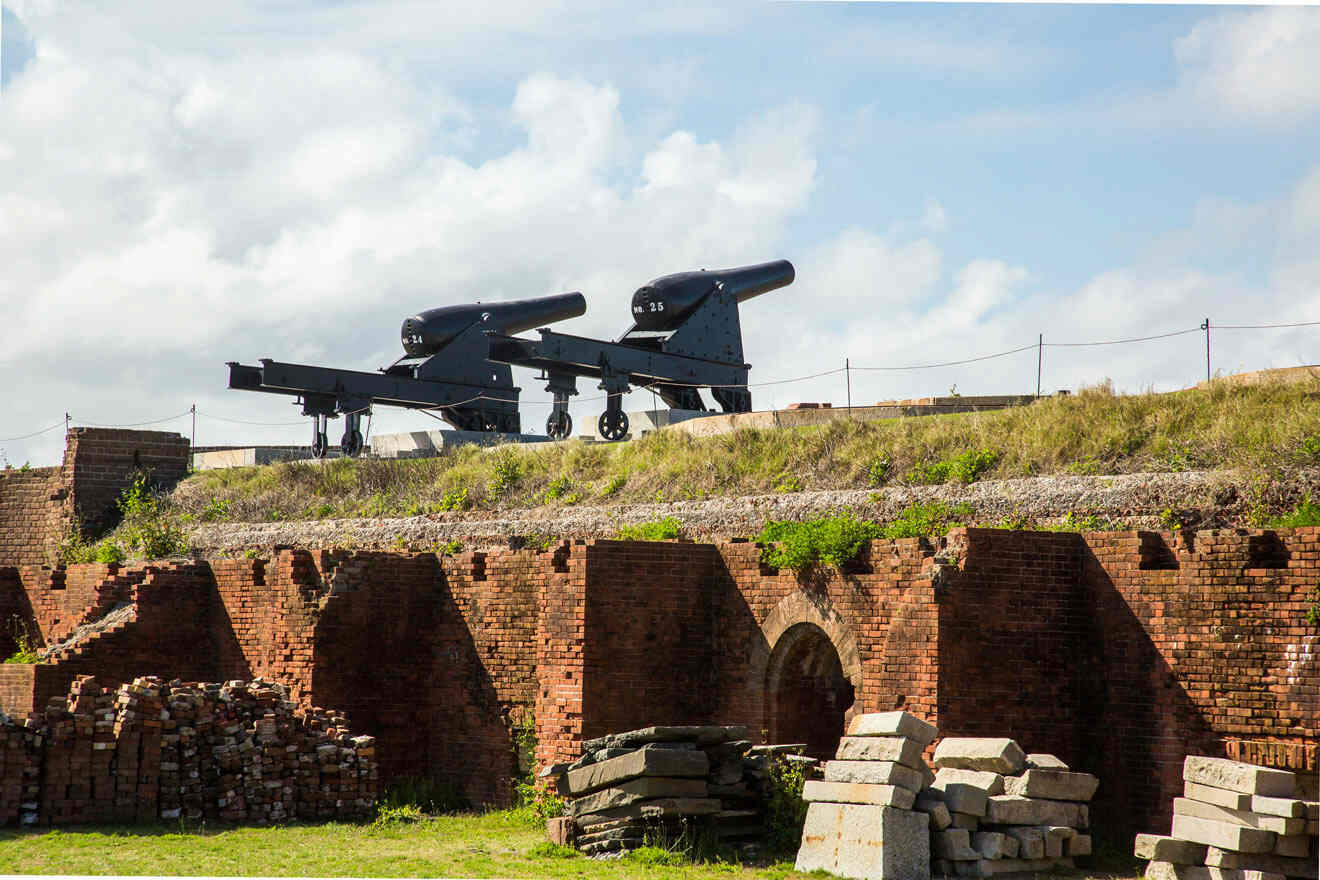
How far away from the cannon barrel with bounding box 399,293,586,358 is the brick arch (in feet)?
54.5

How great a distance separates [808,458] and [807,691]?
4.71m

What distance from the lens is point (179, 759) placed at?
43.7 feet

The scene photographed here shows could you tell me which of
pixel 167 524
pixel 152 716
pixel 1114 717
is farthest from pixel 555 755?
pixel 167 524

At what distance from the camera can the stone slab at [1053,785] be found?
10.7 m

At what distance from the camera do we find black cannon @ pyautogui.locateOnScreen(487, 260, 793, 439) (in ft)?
83.0

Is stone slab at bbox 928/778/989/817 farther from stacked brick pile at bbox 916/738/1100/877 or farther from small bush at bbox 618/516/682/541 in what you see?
small bush at bbox 618/516/682/541

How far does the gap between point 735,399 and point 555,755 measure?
13.6 metres

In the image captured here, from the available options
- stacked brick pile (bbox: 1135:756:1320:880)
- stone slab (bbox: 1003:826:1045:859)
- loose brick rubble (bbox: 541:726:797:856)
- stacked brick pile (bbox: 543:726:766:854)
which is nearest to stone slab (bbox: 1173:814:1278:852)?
stacked brick pile (bbox: 1135:756:1320:880)

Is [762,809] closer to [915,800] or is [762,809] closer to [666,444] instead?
[915,800]

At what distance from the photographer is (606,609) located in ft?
44.6

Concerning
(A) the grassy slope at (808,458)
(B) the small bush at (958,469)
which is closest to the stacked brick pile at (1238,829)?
(A) the grassy slope at (808,458)

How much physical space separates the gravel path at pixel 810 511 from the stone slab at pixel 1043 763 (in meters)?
3.03

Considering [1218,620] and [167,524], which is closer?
[1218,620]

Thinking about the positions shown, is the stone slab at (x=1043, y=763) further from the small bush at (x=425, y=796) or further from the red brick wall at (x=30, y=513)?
the red brick wall at (x=30, y=513)
